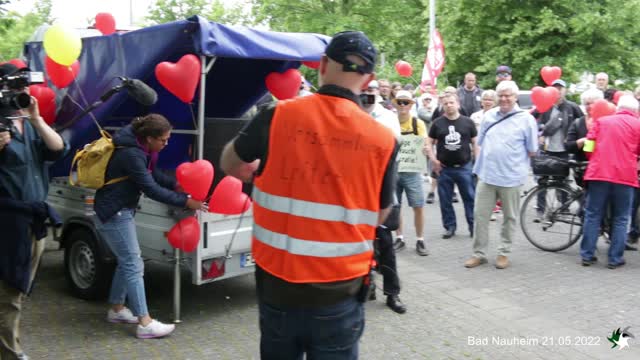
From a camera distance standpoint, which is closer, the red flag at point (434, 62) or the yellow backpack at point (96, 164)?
the yellow backpack at point (96, 164)

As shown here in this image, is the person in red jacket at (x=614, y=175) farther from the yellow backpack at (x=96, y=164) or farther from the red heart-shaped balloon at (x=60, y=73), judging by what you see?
the red heart-shaped balloon at (x=60, y=73)

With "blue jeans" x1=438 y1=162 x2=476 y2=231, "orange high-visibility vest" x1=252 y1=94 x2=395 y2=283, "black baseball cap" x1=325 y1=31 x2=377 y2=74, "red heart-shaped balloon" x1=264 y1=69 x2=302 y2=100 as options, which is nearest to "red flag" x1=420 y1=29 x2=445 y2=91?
"blue jeans" x1=438 y1=162 x2=476 y2=231

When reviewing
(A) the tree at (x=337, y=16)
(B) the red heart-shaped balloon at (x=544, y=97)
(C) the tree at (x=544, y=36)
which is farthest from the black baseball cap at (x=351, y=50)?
(A) the tree at (x=337, y=16)

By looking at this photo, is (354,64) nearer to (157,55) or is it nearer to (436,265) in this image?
(157,55)

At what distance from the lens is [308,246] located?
2.55m

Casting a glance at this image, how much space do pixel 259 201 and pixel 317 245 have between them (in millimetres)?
315

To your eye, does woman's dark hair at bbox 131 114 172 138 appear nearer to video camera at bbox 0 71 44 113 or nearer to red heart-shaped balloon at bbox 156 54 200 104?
red heart-shaped balloon at bbox 156 54 200 104

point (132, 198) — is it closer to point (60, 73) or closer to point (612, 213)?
point (60, 73)

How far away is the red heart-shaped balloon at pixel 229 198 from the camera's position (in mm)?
4914

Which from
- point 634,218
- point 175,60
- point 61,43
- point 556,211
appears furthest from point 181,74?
point 634,218

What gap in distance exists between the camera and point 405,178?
26.4ft

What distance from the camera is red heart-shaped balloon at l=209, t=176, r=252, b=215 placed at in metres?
4.91

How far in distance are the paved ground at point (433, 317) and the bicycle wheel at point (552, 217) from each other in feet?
1.76

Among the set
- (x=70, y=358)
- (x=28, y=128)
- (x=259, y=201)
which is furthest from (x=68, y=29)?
(x=259, y=201)
